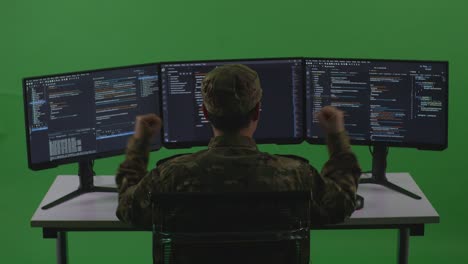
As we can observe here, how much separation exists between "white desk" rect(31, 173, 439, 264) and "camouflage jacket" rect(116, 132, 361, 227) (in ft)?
2.43

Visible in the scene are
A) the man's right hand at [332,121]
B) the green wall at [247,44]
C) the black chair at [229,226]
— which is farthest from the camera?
the green wall at [247,44]

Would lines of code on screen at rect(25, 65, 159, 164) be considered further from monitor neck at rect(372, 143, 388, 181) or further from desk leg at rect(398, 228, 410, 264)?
desk leg at rect(398, 228, 410, 264)

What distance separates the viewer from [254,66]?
12.0 feet

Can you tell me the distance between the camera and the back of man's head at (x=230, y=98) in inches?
96.3

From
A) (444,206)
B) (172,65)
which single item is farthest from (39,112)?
(444,206)

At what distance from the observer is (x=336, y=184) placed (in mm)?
2521

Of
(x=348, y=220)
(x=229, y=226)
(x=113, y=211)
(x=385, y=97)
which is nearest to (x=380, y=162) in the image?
(x=385, y=97)

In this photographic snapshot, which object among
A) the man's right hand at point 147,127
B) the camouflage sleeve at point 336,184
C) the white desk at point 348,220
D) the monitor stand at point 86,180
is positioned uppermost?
the man's right hand at point 147,127

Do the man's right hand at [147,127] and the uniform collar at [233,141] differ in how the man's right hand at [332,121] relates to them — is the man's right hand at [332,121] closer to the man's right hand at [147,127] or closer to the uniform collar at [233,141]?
the uniform collar at [233,141]

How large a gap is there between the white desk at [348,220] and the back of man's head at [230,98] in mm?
921

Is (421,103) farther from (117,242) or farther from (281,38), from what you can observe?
(117,242)

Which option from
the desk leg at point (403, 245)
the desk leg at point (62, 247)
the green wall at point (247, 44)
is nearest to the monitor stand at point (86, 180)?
the desk leg at point (62, 247)

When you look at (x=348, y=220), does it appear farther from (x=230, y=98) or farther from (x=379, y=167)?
(x=230, y=98)

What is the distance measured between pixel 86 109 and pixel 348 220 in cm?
110
